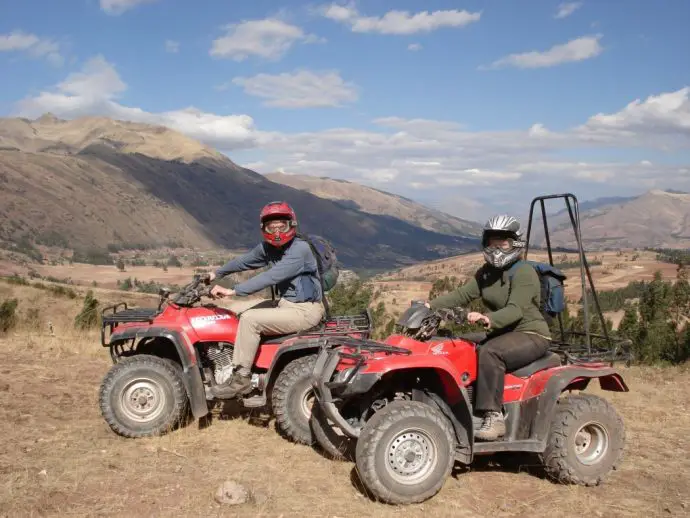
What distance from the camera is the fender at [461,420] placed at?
5.66m

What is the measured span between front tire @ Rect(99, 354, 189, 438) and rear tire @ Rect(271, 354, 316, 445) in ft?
3.70

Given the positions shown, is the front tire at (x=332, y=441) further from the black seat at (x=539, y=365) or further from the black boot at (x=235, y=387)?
the black seat at (x=539, y=365)

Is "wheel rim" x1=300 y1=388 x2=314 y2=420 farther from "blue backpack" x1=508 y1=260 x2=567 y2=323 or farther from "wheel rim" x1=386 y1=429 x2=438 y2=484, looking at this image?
"blue backpack" x1=508 y1=260 x2=567 y2=323

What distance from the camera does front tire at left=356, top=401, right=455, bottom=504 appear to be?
5.30 metres

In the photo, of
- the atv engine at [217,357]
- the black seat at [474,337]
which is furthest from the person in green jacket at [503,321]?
the atv engine at [217,357]

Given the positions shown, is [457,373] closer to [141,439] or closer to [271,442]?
[271,442]

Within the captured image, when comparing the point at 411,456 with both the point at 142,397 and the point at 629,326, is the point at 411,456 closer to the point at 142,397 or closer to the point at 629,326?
the point at 142,397

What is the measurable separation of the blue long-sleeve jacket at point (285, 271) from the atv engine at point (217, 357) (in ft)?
2.63

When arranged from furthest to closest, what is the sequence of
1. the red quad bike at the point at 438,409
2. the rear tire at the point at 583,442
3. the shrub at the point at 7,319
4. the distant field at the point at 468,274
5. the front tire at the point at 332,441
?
the distant field at the point at 468,274 < the shrub at the point at 7,319 < the front tire at the point at 332,441 < the rear tire at the point at 583,442 < the red quad bike at the point at 438,409

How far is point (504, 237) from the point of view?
6184mm

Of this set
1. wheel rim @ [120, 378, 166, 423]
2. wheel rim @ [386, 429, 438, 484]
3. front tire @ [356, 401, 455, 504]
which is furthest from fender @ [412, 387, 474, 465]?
wheel rim @ [120, 378, 166, 423]

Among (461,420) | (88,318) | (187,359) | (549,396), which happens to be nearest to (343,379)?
(461,420)

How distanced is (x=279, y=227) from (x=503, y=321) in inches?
115

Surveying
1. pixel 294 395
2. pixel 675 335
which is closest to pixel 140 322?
pixel 294 395
